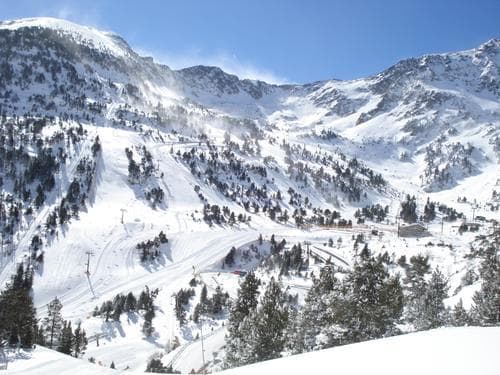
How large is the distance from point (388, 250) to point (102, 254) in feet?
281

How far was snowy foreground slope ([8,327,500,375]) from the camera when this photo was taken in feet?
48.6

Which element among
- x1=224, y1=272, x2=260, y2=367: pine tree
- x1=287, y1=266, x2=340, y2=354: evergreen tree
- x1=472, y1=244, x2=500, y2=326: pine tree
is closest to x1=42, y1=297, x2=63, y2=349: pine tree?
x1=224, y1=272, x2=260, y2=367: pine tree

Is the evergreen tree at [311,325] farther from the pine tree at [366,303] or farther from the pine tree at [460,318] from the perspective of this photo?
the pine tree at [460,318]

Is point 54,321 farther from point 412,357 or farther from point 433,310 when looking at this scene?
point 412,357

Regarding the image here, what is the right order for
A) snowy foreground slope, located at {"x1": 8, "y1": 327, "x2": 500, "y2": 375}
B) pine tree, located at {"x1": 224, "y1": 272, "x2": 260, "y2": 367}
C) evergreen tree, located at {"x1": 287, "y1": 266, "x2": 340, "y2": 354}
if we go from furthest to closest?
pine tree, located at {"x1": 224, "y1": 272, "x2": 260, "y2": 367} → evergreen tree, located at {"x1": 287, "y1": 266, "x2": 340, "y2": 354} → snowy foreground slope, located at {"x1": 8, "y1": 327, "x2": 500, "y2": 375}

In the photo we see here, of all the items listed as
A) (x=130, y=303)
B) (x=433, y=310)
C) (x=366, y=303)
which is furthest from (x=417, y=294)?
(x=130, y=303)

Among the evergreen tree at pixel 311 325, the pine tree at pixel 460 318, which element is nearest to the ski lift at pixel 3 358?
the evergreen tree at pixel 311 325

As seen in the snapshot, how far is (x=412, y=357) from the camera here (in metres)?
16.4

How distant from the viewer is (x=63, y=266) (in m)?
123

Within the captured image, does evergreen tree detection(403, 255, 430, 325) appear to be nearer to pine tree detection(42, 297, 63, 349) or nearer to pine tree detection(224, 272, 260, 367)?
pine tree detection(224, 272, 260, 367)

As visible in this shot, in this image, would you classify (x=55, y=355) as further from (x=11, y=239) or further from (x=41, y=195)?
(x=41, y=195)

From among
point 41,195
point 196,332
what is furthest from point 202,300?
point 41,195

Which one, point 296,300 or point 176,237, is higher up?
point 176,237

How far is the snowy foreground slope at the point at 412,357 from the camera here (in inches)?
584
